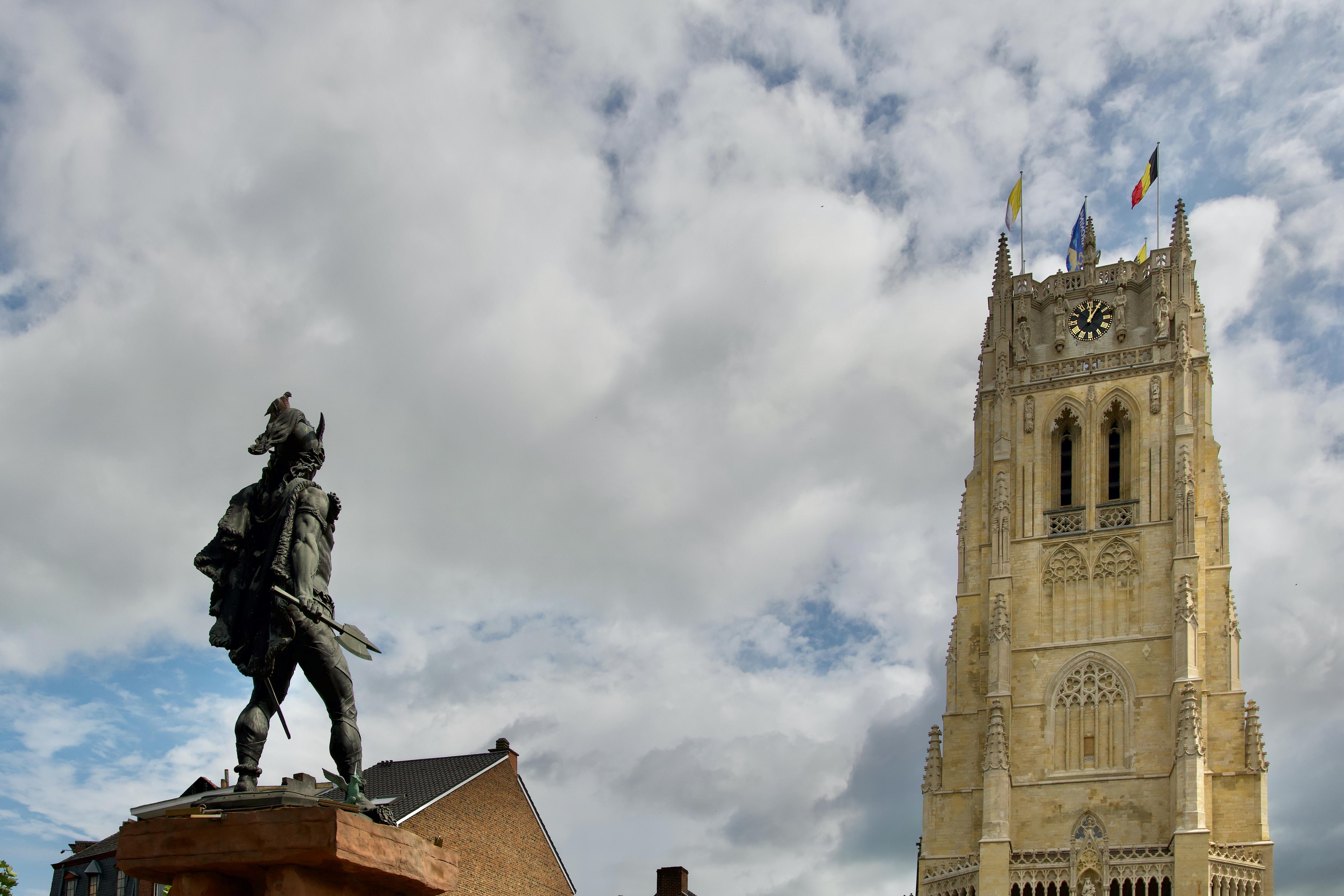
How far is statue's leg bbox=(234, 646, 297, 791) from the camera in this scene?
7.72 m

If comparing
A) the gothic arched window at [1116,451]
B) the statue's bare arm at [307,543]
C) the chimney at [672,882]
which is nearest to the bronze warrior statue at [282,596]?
the statue's bare arm at [307,543]

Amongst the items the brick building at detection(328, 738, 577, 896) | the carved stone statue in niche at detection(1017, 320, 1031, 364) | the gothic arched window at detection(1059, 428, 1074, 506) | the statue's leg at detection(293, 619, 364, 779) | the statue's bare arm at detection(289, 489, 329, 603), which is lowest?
the statue's leg at detection(293, 619, 364, 779)

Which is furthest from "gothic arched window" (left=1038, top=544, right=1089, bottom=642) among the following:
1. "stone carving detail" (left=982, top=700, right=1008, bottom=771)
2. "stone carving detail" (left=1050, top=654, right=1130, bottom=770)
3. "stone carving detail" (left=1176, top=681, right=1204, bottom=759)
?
"stone carving detail" (left=1176, top=681, right=1204, bottom=759)

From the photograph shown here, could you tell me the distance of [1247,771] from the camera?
56.0 meters

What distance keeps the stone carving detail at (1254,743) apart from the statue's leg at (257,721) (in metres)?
54.3

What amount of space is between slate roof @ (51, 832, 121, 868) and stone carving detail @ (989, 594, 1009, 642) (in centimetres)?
3364

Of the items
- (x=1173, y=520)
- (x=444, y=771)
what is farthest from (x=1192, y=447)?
(x=444, y=771)

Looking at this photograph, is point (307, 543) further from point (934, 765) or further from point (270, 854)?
point (934, 765)

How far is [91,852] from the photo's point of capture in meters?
43.7

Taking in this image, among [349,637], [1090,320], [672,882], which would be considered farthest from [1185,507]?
[349,637]

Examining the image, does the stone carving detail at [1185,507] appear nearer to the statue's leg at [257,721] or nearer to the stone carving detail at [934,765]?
the stone carving detail at [934,765]

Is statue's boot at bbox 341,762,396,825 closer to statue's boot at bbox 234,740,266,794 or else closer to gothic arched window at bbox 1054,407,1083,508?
statue's boot at bbox 234,740,266,794

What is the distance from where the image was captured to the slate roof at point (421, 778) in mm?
38094

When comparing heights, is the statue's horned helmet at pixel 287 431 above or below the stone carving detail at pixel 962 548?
below
